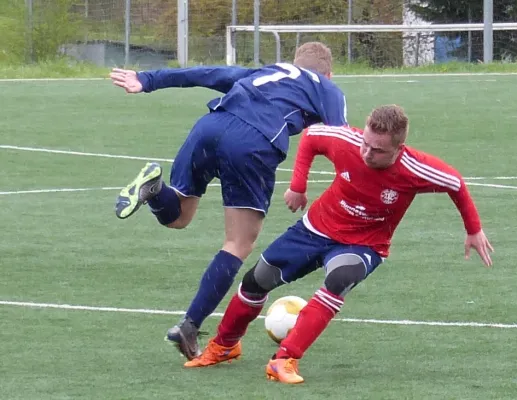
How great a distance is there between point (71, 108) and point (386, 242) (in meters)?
14.2

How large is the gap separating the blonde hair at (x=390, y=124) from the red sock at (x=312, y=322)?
0.71 m

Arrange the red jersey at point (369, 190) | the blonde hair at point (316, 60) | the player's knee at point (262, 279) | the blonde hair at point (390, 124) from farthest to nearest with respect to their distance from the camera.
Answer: the blonde hair at point (316, 60) < the player's knee at point (262, 279) < the red jersey at point (369, 190) < the blonde hair at point (390, 124)

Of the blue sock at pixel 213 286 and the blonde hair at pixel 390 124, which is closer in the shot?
the blonde hair at pixel 390 124

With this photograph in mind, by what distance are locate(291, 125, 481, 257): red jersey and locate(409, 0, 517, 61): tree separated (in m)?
26.0

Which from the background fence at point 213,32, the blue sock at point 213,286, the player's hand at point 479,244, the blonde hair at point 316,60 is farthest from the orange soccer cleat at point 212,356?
the background fence at point 213,32

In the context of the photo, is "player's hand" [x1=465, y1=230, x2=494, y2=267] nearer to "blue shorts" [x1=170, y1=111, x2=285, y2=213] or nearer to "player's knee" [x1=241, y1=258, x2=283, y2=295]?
"player's knee" [x1=241, y1=258, x2=283, y2=295]

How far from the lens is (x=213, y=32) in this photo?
34.5m

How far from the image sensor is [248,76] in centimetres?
659

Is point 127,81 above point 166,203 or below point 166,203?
above

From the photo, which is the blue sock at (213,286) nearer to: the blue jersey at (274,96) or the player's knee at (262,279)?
the player's knee at (262,279)

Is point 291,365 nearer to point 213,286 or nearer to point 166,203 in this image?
point 213,286

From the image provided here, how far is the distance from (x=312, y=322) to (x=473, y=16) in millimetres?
29188

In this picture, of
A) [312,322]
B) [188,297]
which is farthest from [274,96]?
[188,297]

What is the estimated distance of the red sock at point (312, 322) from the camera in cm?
579
